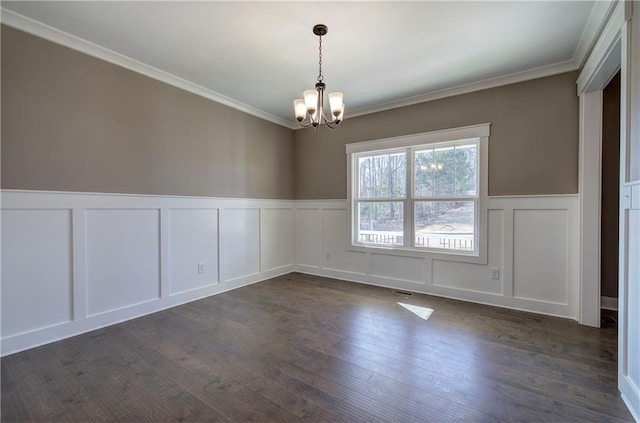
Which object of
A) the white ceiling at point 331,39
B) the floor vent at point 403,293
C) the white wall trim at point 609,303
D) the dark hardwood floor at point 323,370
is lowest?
the dark hardwood floor at point 323,370

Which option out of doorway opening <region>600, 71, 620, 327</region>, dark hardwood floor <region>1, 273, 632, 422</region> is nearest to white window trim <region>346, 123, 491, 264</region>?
dark hardwood floor <region>1, 273, 632, 422</region>

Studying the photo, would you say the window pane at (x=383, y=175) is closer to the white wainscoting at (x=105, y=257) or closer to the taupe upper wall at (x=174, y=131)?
the taupe upper wall at (x=174, y=131)

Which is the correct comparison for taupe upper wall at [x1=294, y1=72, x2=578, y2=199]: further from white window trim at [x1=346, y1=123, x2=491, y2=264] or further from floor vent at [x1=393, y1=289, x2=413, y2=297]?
floor vent at [x1=393, y1=289, x2=413, y2=297]

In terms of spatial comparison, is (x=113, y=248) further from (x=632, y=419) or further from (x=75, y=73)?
(x=632, y=419)

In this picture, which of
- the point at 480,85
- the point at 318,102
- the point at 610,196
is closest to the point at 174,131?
the point at 318,102

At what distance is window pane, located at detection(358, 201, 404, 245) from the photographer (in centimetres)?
413

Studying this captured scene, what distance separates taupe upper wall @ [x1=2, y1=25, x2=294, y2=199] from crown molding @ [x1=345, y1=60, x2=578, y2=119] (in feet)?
6.82

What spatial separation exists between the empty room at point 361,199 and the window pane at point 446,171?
0.03 meters

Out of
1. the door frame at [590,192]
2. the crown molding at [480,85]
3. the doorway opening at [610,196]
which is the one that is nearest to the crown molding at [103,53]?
the crown molding at [480,85]

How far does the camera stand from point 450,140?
3.63 meters

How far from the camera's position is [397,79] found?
3350mm

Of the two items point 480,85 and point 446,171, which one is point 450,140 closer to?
point 446,171

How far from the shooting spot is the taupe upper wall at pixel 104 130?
231cm

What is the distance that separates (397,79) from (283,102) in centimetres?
159
